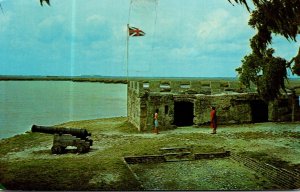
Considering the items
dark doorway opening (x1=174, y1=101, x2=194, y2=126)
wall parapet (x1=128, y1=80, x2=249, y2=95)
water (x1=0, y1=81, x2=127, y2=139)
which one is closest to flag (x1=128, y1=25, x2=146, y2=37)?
water (x1=0, y1=81, x2=127, y2=139)

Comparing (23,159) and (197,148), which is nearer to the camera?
(23,159)

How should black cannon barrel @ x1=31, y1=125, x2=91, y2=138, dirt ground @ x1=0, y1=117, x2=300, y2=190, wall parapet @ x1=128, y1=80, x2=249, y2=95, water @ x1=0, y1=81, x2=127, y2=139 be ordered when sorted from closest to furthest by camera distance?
dirt ground @ x1=0, y1=117, x2=300, y2=190 → water @ x1=0, y1=81, x2=127, y2=139 → black cannon barrel @ x1=31, y1=125, x2=91, y2=138 → wall parapet @ x1=128, y1=80, x2=249, y2=95

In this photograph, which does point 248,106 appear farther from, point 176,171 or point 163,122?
point 176,171

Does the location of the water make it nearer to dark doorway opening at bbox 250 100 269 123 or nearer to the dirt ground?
the dirt ground

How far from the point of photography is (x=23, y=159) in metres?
8.63

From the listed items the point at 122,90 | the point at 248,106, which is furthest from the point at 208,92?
the point at 122,90

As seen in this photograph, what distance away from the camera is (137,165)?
902cm

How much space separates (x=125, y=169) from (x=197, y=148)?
1.92m

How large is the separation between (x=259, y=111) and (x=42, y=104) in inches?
307

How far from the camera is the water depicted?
8.74 meters

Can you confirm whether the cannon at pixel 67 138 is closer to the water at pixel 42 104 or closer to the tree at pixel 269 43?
the water at pixel 42 104

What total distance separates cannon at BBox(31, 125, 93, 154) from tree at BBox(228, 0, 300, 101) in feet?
12.6

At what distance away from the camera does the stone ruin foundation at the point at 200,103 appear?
1299 centimetres

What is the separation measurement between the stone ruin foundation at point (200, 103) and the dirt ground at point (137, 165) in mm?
2309
